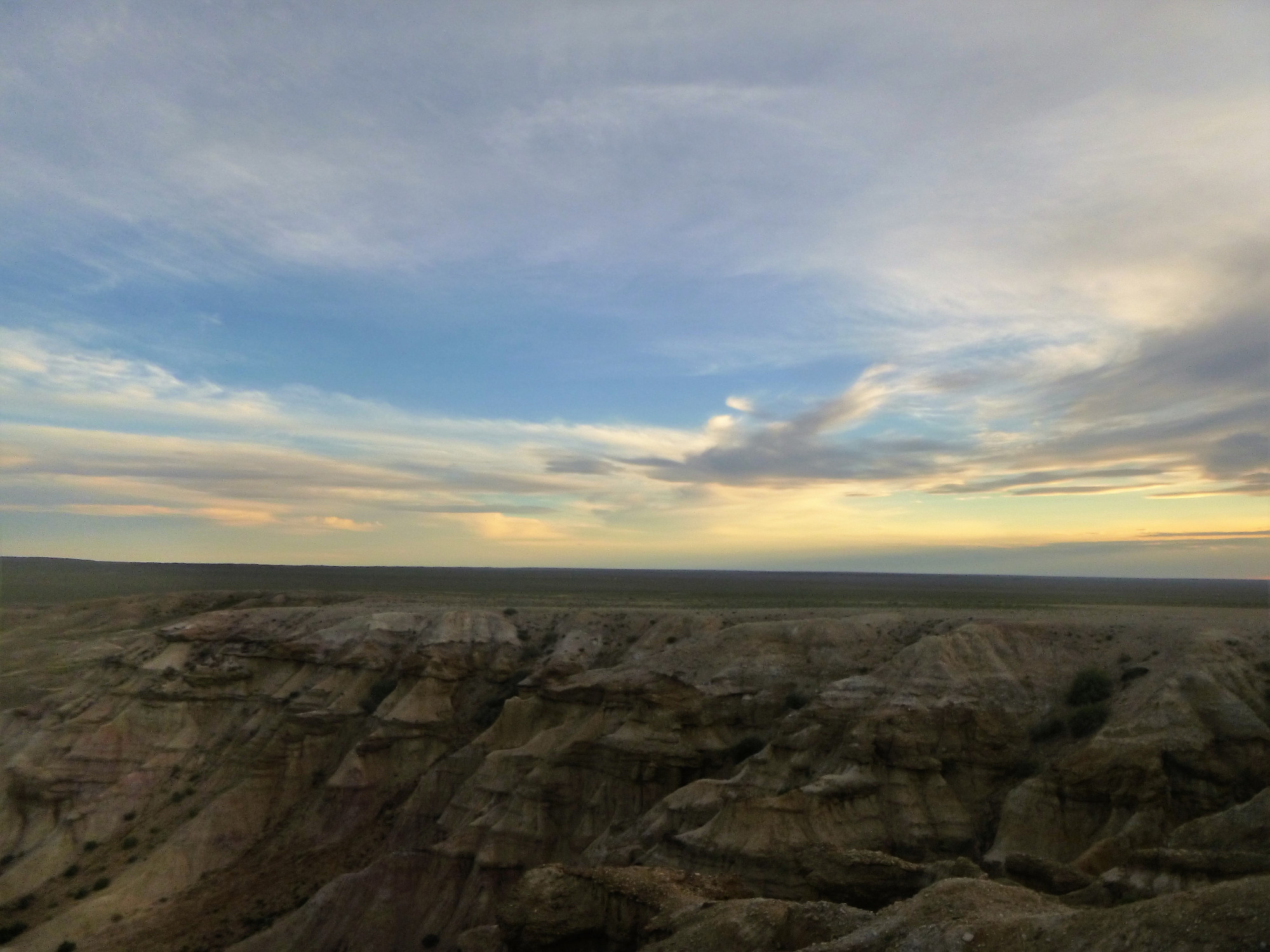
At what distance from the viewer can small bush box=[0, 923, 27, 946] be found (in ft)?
124

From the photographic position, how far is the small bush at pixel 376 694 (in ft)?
161

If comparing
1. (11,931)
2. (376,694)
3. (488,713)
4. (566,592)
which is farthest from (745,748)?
(566,592)

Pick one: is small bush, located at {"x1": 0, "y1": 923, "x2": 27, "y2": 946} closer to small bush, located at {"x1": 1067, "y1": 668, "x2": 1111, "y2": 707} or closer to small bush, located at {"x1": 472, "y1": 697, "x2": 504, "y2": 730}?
small bush, located at {"x1": 472, "y1": 697, "x2": 504, "y2": 730}

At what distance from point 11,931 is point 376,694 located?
64.2 ft

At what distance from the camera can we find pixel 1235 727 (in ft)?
85.6

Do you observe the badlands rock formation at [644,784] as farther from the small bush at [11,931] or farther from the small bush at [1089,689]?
the small bush at [1089,689]

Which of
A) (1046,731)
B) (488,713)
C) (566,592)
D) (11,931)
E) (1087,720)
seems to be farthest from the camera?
(566,592)

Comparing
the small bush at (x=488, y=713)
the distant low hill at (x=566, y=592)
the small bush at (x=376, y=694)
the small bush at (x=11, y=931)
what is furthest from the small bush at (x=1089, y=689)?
the small bush at (x=11, y=931)

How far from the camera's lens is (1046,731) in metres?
30.3

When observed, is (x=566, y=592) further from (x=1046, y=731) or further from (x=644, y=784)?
(x=1046, y=731)

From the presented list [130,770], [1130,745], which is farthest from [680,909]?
[130,770]

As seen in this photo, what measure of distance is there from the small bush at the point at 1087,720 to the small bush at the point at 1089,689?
2.81 feet

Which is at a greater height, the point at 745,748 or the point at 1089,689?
the point at 1089,689

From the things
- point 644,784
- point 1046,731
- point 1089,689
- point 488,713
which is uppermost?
point 1089,689
